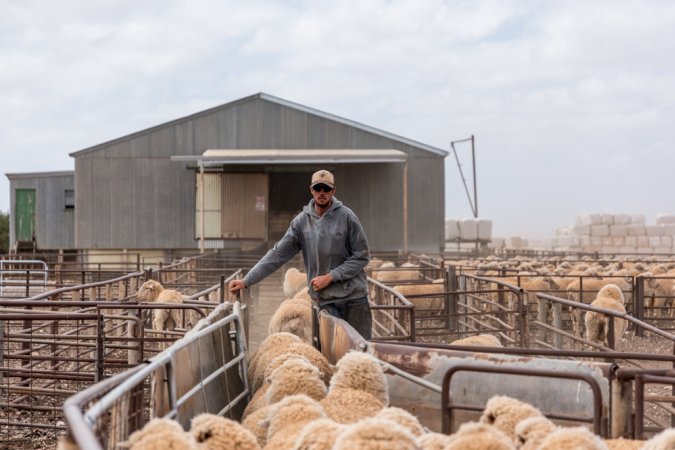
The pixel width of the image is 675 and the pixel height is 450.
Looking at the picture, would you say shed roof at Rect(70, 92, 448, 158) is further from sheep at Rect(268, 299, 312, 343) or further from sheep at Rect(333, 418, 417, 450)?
sheep at Rect(333, 418, 417, 450)

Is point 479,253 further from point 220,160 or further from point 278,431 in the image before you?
point 278,431

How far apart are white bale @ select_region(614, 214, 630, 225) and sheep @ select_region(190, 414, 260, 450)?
113ft

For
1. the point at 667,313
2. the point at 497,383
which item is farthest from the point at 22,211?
the point at 497,383

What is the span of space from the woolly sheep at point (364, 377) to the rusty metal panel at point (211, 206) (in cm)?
2970

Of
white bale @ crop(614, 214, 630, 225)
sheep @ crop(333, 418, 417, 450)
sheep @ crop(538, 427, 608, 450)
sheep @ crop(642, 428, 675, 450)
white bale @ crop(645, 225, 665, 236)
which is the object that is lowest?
sheep @ crop(642, 428, 675, 450)

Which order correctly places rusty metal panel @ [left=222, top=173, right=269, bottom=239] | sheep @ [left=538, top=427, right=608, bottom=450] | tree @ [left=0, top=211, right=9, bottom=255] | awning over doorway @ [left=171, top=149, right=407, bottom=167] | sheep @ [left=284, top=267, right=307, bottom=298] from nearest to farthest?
sheep @ [left=538, top=427, right=608, bottom=450] → sheep @ [left=284, top=267, right=307, bottom=298] → awning over doorway @ [left=171, top=149, right=407, bottom=167] → rusty metal panel @ [left=222, top=173, right=269, bottom=239] → tree @ [left=0, top=211, right=9, bottom=255]

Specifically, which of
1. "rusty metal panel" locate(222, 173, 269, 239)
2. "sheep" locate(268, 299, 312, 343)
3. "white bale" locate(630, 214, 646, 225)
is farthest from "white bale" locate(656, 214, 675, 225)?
"sheep" locate(268, 299, 312, 343)

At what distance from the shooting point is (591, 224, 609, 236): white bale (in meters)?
34.7

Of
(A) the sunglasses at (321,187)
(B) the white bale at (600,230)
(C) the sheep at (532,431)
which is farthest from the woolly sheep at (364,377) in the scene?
(B) the white bale at (600,230)

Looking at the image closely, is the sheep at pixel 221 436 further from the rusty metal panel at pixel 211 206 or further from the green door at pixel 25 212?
the green door at pixel 25 212

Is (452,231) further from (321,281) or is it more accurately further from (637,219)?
(321,281)

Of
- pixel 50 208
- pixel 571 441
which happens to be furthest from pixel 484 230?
pixel 571 441

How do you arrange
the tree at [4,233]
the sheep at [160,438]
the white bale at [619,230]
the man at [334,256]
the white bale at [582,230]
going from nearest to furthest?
the sheep at [160,438] < the man at [334,256] < the white bale at [619,230] < the white bale at [582,230] < the tree at [4,233]

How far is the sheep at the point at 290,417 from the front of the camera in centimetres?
318
